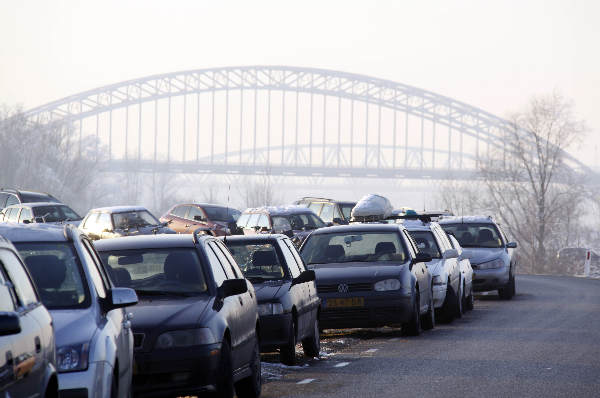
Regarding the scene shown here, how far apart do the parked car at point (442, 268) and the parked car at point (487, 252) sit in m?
4.55

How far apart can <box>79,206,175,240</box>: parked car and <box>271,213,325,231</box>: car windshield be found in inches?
118

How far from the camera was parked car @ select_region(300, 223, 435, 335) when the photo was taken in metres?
16.8

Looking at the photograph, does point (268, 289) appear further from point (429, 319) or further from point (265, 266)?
point (429, 319)

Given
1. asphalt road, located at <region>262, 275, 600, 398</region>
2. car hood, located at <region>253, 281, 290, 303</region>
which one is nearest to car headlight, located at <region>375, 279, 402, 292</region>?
asphalt road, located at <region>262, 275, 600, 398</region>

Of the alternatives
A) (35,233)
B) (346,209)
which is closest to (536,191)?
(346,209)

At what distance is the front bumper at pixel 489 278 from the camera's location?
2761 centimetres

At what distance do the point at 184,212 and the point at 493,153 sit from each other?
51897mm

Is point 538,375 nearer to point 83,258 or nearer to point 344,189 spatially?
point 83,258

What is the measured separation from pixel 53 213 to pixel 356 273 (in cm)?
2378

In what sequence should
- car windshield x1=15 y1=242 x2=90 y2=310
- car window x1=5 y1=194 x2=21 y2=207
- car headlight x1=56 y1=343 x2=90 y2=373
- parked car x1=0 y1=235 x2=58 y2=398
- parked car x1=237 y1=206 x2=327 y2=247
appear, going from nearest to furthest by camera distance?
parked car x1=0 y1=235 x2=58 y2=398
car headlight x1=56 y1=343 x2=90 y2=373
car windshield x1=15 y1=242 x2=90 y2=310
parked car x1=237 y1=206 x2=327 y2=247
car window x1=5 y1=194 x2=21 y2=207

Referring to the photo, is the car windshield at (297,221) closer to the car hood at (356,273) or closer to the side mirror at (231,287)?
the car hood at (356,273)

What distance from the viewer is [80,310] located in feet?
26.9

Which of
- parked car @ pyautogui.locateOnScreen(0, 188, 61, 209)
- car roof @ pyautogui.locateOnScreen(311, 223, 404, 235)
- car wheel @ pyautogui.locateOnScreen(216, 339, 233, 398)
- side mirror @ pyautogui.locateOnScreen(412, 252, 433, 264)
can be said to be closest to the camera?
→ car wheel @ pyautogui.locateOnScreen(216, 339, 233, 398)

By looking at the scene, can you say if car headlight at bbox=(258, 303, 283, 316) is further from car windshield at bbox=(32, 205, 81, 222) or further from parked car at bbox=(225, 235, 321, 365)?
car windshield at bbox=(32, 205, 81, 222)
